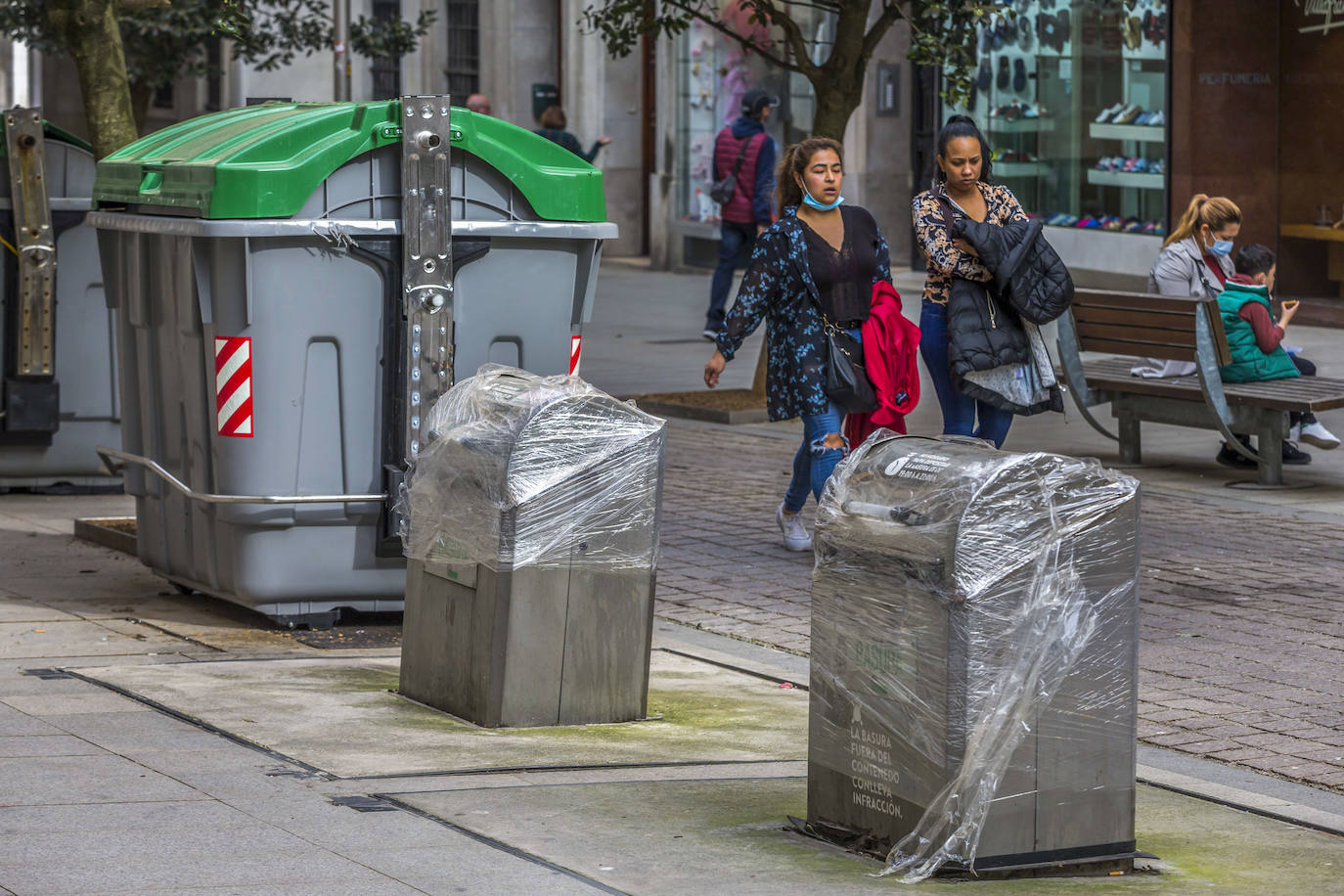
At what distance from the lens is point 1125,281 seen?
19.0 meters

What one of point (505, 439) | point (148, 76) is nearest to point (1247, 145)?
point (148, 76)

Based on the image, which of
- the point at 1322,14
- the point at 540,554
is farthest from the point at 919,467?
the point at 1322,14

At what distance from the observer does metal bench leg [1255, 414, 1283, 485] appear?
10.3m

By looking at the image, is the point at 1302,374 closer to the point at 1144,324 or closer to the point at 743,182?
the point at 1144,324

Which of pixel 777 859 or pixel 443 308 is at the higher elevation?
pixel 443 308

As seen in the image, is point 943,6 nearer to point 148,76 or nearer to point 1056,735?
point 1056,735

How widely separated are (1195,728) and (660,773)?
5.33ft

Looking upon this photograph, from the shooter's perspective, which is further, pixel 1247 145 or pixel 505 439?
pixel 1247 145

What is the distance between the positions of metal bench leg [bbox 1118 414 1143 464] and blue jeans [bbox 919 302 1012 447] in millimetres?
2851

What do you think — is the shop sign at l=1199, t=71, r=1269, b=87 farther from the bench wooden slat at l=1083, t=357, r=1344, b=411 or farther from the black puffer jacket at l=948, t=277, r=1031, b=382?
the black puffer jacket at l=948, t=277, r=1031, b=382

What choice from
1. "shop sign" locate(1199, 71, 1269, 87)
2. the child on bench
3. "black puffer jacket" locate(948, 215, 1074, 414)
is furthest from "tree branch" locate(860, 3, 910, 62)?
"shop sign" locate(1199, 71, 1269, 87)

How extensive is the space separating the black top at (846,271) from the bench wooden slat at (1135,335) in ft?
8.83

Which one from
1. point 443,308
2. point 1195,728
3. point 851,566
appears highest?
point 443,308

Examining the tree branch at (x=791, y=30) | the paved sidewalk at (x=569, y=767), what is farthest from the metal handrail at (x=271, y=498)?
the tree branch at (x=791, y=30)
